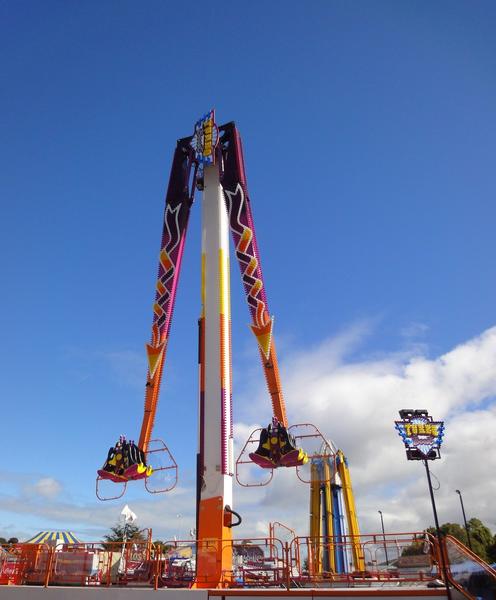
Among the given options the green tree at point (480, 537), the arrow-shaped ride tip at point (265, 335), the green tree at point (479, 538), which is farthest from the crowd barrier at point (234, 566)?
the green tree at point (480, 537)

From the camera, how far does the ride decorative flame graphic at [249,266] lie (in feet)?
69.1

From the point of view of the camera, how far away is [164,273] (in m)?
23.5

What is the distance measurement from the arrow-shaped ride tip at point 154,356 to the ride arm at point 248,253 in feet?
13.9

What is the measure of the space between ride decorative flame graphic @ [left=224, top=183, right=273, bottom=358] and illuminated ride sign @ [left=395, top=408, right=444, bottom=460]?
631 cm

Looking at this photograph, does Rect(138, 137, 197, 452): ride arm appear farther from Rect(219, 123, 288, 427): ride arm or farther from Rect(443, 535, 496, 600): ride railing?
Rect(443, 535, 496, 600): ride railing

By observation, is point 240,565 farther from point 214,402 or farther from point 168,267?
point 168,267

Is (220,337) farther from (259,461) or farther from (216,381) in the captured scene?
(259,461)

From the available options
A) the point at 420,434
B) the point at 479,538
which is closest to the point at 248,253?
the point at 420,434

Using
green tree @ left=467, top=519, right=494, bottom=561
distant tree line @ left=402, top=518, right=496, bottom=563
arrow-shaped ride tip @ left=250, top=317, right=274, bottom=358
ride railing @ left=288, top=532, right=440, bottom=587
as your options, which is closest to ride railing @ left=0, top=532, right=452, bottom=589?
ride railing @ left=288, top=532, right=440, bottom=587

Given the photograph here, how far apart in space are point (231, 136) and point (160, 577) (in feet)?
58.9

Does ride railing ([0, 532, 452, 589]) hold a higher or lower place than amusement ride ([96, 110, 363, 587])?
lower

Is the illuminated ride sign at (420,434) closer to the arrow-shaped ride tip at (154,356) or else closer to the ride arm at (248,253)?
the ride arm at (248,253)

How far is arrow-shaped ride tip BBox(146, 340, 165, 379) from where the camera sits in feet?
73.6

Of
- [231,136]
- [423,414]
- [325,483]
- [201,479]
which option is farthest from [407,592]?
[325,483]
